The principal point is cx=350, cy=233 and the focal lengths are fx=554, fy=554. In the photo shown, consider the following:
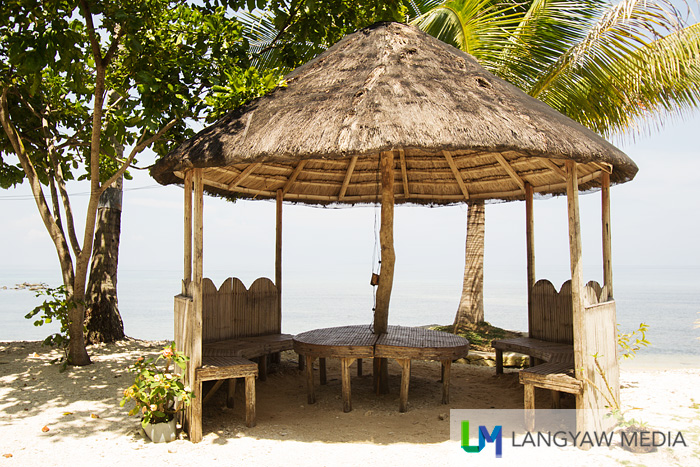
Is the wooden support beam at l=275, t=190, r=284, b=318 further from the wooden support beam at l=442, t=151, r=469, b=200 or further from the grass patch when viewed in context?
the grass patch

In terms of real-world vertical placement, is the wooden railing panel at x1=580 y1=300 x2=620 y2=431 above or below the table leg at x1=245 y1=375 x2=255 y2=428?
above

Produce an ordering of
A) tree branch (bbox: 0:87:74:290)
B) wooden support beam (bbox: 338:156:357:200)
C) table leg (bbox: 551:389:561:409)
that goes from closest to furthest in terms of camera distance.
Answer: table leg (bbox: 551:389:561:409)
tree branch (bbox: 0:87:74:290)
wooden support beam (bbox: 338:156:357:200)

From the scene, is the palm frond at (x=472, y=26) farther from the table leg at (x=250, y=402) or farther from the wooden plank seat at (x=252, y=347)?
the table leg at (x=250, y=402)

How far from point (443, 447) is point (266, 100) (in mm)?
3398

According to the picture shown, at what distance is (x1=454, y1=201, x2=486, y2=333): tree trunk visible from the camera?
977 centimetres

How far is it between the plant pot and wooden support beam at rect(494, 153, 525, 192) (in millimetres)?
4593

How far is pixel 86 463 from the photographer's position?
154 inches

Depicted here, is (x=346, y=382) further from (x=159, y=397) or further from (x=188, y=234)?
(x=188, y=234)

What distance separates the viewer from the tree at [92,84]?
5.52m

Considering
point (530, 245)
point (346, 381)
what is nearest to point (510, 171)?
point (530, 245)

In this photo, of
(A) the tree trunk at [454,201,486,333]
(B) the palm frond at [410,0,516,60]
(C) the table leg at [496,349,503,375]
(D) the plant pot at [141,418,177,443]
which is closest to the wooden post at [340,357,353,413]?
(D) the plant pot at [141,418,177,443]

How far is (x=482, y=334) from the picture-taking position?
9352 mm

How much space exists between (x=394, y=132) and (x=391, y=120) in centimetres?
17

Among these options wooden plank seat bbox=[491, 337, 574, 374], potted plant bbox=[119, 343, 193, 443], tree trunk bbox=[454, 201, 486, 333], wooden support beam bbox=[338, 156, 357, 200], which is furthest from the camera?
tree trunk bbox=[454, 201, 486, 333]
